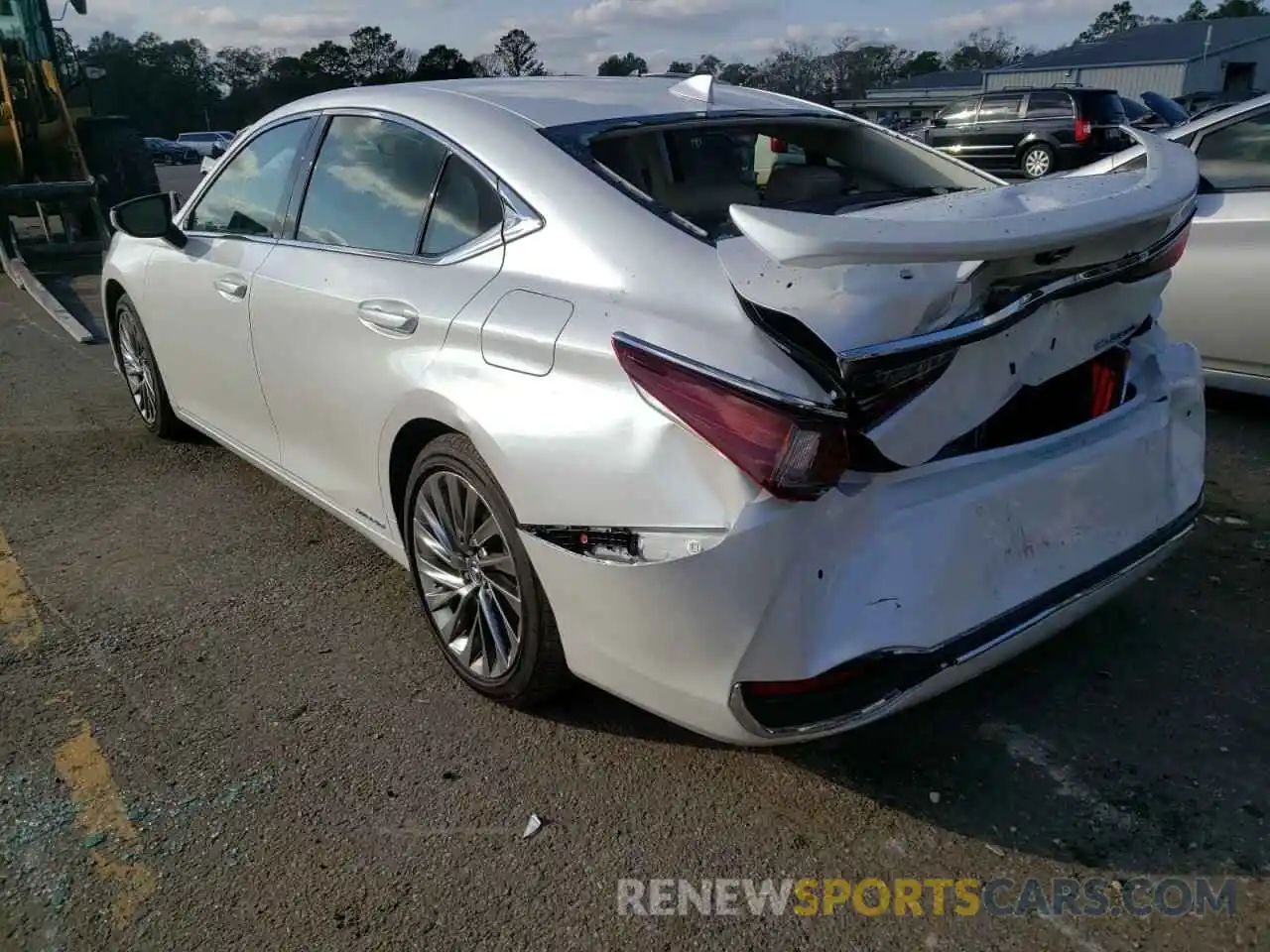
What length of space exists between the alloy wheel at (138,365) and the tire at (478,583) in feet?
8.06

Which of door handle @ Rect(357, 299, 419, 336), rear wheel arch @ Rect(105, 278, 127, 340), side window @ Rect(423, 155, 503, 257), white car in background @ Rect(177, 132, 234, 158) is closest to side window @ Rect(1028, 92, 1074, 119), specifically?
rear wheel arch @ Rect(105, 278, 127, 340)

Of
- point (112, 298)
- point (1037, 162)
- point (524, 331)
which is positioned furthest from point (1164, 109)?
point (524, 331)

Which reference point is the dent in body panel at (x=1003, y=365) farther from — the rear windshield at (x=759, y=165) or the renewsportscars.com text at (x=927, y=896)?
the renewsportscars.com text at (x=927, y=896)

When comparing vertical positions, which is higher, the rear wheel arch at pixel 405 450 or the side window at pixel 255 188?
the side window at pixel 255 188

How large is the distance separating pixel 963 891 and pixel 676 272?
144cm

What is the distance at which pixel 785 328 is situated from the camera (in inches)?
79.7

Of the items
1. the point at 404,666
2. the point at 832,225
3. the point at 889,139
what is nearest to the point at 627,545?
the point at 832,225

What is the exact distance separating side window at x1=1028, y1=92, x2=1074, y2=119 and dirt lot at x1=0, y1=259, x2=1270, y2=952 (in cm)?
1698

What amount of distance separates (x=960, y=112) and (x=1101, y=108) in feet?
9.00

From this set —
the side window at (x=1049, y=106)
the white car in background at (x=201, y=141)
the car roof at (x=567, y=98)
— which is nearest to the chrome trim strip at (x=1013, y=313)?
the car roof at (x=567, y=98)

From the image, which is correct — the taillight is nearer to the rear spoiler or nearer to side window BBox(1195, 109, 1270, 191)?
the rear spoiler

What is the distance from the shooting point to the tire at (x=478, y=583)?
254 centimetres

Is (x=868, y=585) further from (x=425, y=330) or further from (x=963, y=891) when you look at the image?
(x=425, y=330)

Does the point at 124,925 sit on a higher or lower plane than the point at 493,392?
lower
